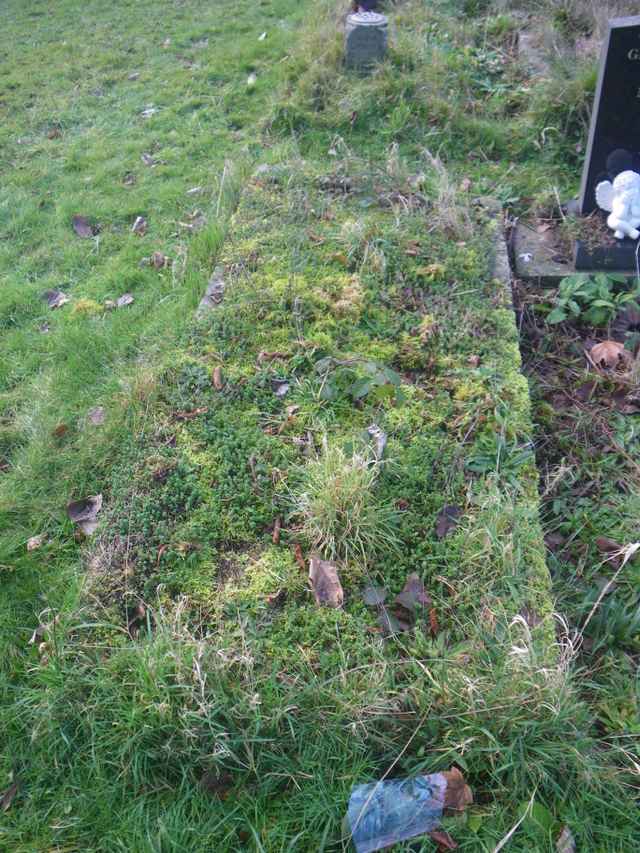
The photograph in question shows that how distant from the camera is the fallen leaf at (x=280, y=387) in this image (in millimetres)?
3291

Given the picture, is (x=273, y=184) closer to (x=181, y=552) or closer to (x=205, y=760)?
(x=181, y=552)

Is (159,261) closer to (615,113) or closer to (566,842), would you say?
(615,113)

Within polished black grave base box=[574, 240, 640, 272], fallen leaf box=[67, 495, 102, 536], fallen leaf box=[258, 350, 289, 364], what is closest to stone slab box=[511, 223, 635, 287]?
polished black grave base box=[574, 240, 640, 272]

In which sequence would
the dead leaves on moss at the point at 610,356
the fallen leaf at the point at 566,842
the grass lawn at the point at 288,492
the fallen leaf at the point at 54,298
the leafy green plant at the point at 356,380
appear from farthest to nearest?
the fallen leaf at the point at 54,298
the dead leaves on moss at the point at 610,356
the leafy green plant at the point at 356,380
the grass lawn at the point at 288,492
the fallen leaf at the point at 566,842

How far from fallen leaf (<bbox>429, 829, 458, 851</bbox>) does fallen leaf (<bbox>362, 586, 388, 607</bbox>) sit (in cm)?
74

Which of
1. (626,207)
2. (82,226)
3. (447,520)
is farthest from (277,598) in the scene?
(82,226)

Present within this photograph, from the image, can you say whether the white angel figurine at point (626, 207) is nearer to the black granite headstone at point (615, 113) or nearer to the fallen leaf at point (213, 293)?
the black granite headstone at point (615, 113)

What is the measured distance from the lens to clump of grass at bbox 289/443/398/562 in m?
2.58

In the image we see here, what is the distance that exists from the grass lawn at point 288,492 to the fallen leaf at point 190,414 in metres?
0.02

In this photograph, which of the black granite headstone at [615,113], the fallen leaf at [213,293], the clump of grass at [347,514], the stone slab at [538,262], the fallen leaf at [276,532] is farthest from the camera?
the stone slab at [538,262]

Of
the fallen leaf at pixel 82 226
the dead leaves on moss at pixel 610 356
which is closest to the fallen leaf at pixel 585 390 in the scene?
the dead leaves on moss at pixel 610 356

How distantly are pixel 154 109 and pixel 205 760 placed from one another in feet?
21.0

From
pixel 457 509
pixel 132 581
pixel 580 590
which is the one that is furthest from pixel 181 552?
pixel 580 590

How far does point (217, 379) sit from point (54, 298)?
190 centimetres
